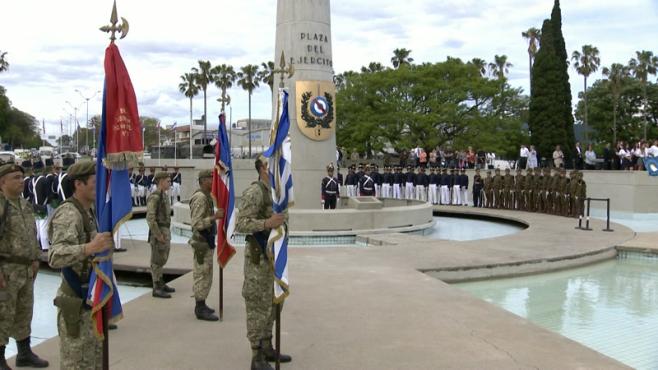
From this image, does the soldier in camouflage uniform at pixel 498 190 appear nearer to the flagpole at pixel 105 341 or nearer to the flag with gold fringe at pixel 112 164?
the flag with gold fringe at pixel 112 164

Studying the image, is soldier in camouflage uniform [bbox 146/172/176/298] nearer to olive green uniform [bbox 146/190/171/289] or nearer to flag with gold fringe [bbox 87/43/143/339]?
olive green uniform [bbox 146/190/171/289]

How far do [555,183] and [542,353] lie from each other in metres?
15.3

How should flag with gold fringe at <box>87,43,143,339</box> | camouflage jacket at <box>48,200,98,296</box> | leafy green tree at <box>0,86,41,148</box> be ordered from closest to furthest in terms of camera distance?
1. camouflage jacket at <box>48,200,98,296</box>
2. flag with gold fringe at <box>87,43,143,339</box>
3. leafy green tree at <box>0,86,41,148</box>

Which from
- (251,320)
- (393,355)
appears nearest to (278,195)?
(251,320)

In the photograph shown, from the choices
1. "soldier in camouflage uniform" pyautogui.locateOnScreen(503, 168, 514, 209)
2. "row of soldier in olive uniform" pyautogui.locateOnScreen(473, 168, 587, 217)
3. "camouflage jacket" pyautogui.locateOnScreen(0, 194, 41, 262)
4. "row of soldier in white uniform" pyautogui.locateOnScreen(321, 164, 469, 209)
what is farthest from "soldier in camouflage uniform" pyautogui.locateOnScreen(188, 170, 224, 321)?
"soldier in camouflage uniform" pyautogui.locateOnScreen(503, 168, 514, 209)

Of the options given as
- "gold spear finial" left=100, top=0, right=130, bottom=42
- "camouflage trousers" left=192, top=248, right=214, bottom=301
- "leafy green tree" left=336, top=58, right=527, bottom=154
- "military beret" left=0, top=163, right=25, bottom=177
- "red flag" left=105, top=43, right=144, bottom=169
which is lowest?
"camouflage trousers" left=192, top=248, right=214, bottom=301

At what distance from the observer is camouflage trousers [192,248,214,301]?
698 cm

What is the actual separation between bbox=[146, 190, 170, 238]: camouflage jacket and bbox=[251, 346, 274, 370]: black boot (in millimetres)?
3290

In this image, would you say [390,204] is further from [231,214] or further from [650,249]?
[231,214]

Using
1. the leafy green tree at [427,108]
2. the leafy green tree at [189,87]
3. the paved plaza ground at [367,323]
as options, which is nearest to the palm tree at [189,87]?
the leafy green tree at [189,87]

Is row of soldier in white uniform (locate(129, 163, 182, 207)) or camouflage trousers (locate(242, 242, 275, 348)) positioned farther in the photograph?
row of soldier in white uniform (locate(129, 163, 182, 207))

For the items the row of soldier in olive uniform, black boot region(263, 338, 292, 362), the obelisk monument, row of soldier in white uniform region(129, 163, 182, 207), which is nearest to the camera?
black boot region(263, 338, 292, 362)

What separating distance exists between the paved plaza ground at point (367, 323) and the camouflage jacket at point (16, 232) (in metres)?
1.08

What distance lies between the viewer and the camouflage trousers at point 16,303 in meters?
5.23
